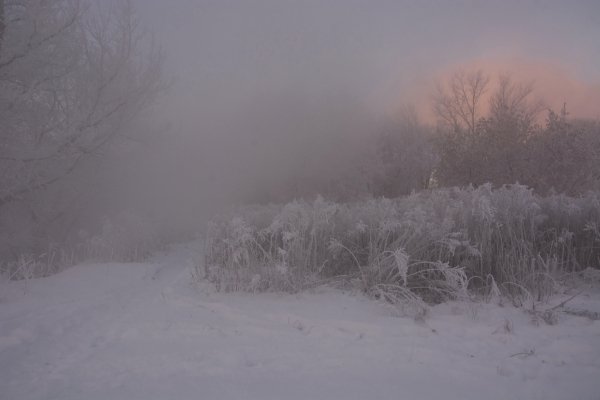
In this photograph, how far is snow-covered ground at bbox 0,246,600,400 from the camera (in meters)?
2.30

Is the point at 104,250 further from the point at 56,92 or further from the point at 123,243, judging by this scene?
the point at 56,92

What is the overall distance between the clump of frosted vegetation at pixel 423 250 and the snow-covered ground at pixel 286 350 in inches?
11.6

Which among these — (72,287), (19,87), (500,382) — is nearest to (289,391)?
(500,382)

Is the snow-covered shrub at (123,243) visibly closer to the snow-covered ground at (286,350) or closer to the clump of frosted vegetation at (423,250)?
the clump of frosted vegetation at (423,250)

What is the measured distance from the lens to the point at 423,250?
4.41 m

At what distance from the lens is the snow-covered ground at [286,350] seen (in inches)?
90.5

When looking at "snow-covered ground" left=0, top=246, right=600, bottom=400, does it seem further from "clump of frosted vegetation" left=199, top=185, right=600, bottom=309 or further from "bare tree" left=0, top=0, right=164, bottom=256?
"bare tree" left=0, top=0, right=164, bottom=256

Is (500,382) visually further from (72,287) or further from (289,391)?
(72,287)

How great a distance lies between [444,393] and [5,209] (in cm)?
891

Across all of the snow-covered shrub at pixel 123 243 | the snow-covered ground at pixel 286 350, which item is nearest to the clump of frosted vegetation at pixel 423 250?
the snow-covered ground at pixel 286 350

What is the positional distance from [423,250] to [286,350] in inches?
90.2

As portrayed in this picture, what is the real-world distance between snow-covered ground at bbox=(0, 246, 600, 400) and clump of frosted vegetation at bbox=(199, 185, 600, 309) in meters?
0.29

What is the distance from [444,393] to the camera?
2236 millimetres

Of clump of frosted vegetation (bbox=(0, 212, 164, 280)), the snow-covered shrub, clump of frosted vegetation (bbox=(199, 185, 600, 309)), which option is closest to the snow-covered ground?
clump of frosted vegetation (bbox=(199, 185, 600, 309))
